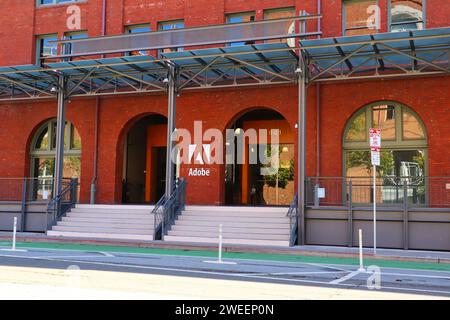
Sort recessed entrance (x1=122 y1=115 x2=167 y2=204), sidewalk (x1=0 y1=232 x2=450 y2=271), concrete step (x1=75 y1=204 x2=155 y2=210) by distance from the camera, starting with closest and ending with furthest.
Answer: sidewalk (x1=0 y1=232 x2=450 y2=271), concrete step (x1=75 y1=204 x2=155 y2=210), recessed entrance (x1=122 y1=115 x2=167 y2=204)

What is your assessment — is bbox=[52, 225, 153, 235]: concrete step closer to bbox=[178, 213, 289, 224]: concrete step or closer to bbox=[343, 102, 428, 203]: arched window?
bbox=[178, 213, 289, 224]: concrete step

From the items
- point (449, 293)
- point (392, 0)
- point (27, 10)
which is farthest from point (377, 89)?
point (27, 10)

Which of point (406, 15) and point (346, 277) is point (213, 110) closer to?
point (406, 15)

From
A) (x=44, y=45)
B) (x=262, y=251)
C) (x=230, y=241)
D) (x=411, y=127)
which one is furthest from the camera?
(x=44, y=45)

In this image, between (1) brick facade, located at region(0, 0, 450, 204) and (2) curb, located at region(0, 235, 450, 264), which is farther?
(1) brick facade, located at region(0, 0, 450, 204)

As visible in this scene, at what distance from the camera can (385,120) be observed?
19.8 metres

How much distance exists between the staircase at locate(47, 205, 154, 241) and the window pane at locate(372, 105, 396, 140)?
9.19 metres

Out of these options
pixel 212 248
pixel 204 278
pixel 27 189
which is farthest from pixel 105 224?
pixel 204 278

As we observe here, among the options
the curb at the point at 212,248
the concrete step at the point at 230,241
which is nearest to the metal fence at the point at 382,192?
the concrete step at the point at 230,241

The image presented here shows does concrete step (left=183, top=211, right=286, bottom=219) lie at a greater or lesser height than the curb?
greater

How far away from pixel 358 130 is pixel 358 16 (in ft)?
14.5

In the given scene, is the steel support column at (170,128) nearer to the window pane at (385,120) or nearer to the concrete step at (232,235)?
the concrete step at (232,235)

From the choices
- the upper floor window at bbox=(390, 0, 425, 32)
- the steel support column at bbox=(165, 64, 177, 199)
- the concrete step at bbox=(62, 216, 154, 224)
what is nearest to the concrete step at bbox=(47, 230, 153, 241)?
the concrete step at bbox=(62, 216, 154, 224)

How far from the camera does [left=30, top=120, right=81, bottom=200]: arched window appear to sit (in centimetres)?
2466
